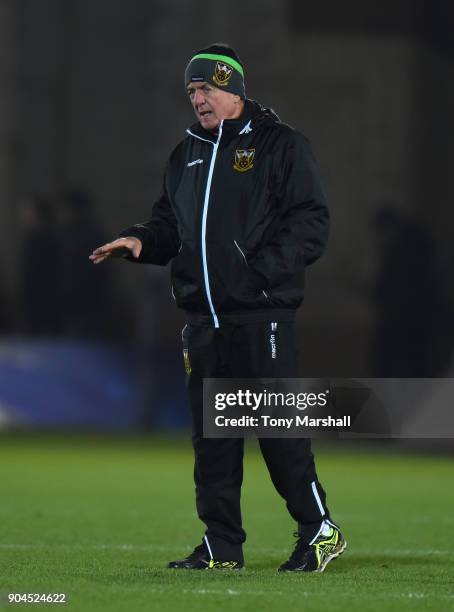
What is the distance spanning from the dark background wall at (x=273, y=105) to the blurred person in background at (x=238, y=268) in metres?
17.7

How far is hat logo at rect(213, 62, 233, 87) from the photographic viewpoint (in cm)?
748

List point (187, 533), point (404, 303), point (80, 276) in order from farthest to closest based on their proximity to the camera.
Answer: point (80, 276) → point (404, 303) → point (187, 533)

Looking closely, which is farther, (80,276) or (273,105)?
(273,105)

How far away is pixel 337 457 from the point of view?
1723cm

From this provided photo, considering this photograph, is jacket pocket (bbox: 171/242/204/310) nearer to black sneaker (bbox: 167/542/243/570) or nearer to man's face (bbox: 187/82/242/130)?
man's face (bbox: 187/82/242/130)

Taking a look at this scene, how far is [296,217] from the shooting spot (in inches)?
288

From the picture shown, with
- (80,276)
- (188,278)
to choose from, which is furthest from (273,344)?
(80,276)

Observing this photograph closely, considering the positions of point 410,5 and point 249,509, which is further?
point 410,5

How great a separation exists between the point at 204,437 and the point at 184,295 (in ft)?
2.10

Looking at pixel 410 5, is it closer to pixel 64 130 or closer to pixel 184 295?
pixel 64 130

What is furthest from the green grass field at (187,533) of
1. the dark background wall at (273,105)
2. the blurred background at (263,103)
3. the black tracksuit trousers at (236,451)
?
the dark background wall at (273,105)

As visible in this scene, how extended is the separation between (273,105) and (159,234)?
1846cm

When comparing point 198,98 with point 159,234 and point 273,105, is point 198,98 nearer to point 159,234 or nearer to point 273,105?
point 159,234

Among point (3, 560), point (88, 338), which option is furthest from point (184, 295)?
point (88, 338)
